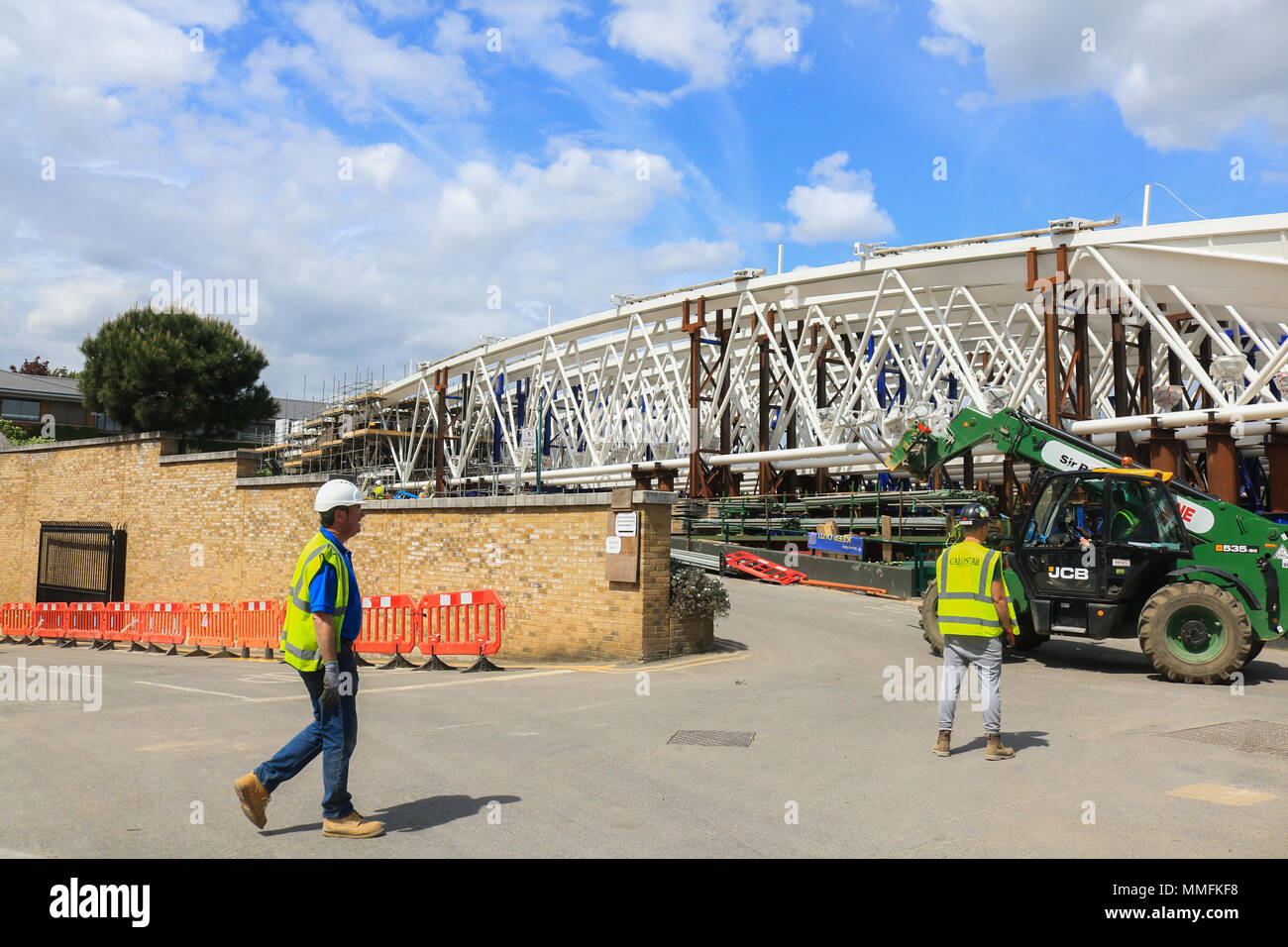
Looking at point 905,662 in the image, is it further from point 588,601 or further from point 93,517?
point 93,517

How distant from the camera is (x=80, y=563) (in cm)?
2631

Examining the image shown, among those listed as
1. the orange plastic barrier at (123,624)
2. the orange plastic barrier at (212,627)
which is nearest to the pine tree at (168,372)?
the orange plastic barrier at (123,624)

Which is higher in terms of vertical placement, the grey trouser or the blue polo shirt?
the blue polo shirt

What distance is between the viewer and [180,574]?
23828 millimetres

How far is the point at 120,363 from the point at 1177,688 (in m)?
44.2

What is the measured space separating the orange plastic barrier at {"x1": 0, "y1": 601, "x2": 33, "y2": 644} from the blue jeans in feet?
72.6

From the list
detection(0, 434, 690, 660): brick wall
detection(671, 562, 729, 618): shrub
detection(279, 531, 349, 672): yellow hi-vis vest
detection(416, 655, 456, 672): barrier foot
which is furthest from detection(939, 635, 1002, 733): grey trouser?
detection(416, 655, 456, 672): barrier foot

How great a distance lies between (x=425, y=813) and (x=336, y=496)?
194 cm

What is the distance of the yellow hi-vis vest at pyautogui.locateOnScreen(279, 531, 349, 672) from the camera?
5.20 meters

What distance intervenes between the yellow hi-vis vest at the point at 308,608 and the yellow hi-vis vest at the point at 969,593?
4370 mm

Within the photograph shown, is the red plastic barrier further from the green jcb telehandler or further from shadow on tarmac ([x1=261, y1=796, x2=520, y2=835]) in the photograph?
shadow on tarmac ([x1=261, y1=796, x2=520, y2=835])

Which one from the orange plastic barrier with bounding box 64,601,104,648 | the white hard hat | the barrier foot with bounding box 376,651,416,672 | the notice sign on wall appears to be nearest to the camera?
the white hard hat

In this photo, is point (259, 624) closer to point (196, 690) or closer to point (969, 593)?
point (196, 690)
